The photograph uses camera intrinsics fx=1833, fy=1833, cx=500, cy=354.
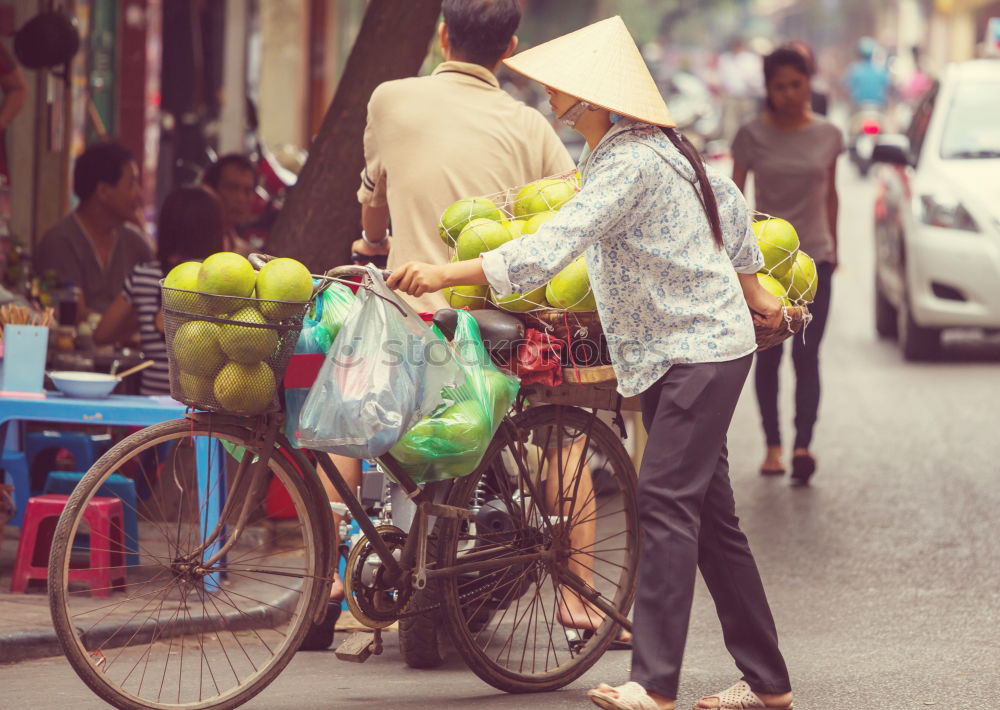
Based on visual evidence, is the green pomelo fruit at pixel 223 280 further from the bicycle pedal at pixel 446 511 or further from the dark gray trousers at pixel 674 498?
the dark gray trousers at pixel 674 498

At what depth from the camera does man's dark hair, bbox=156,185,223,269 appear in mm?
7566

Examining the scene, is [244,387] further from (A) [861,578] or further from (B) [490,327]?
(A) [861,578]

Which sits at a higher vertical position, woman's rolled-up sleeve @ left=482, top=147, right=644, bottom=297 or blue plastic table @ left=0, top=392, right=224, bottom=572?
woman's rolled-up sleeve @ left=482, top=147, right=644, bottom=297

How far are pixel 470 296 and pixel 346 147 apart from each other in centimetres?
279

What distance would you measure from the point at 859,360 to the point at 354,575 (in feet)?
30.6

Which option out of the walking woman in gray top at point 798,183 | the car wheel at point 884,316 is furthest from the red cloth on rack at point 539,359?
the car wheel at point 884,316

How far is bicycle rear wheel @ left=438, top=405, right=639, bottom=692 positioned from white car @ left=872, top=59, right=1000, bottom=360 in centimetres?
690

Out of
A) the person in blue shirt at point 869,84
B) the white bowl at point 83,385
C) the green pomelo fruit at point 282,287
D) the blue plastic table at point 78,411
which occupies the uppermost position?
the person in blue shirt at point 869,84

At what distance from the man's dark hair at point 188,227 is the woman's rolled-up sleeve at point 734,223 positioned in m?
3.35

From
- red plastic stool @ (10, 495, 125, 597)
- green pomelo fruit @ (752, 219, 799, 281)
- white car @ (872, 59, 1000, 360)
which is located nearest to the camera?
green pomelo fruit @ (752, 219, 799, 281)

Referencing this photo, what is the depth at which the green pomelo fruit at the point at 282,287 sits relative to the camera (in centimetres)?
451

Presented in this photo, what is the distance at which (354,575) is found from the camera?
16.1 feet

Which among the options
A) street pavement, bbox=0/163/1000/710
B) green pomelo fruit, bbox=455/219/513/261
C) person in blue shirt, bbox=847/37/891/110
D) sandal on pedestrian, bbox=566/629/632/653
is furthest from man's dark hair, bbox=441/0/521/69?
person in blue shirt, bbox=847/37/891/110

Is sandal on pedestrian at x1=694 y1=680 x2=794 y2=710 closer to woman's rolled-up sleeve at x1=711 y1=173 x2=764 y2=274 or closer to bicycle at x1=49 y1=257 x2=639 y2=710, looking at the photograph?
bicycle at x1=49 y1=257 x2=639 y2=710
